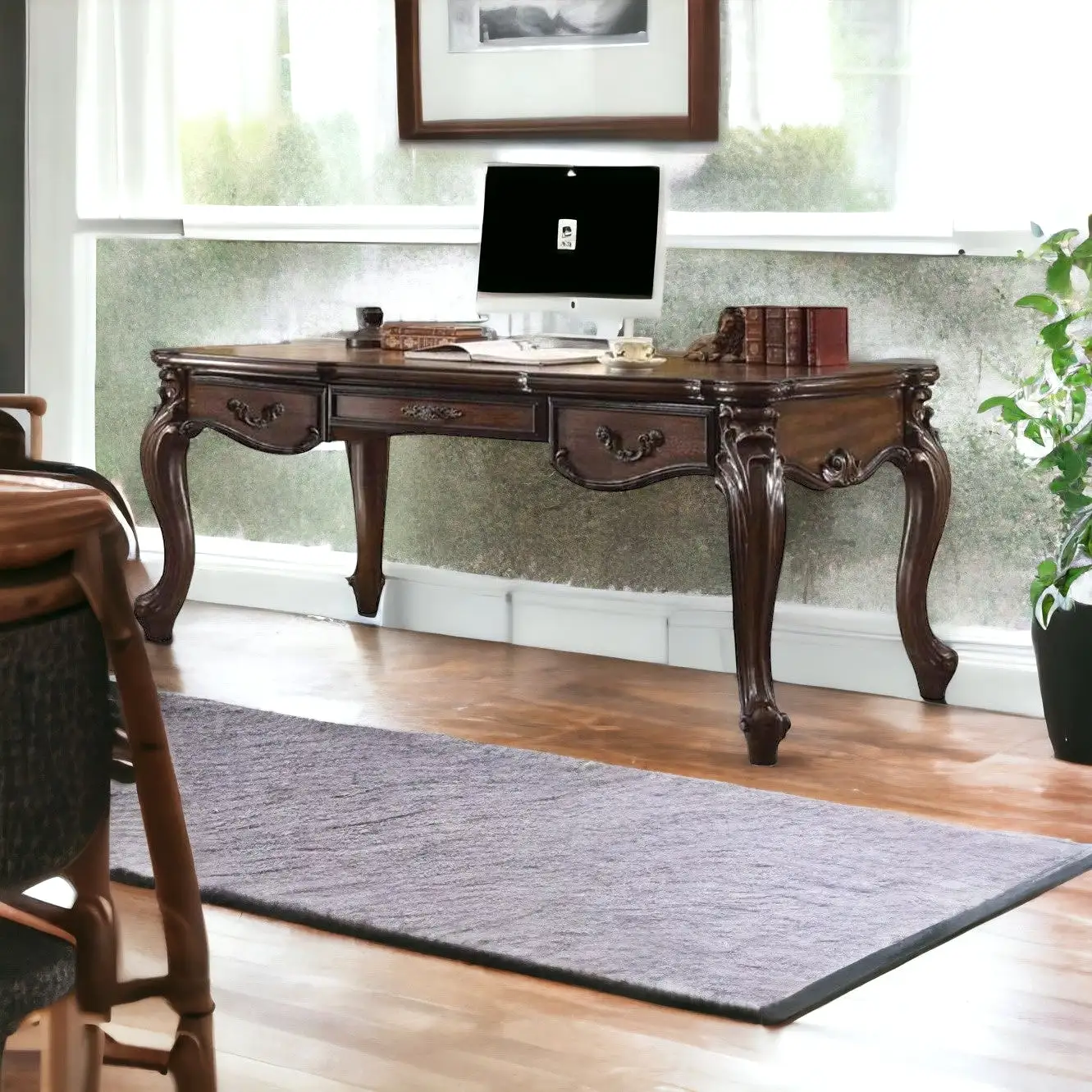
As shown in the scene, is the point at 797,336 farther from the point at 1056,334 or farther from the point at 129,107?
the point at 129,107

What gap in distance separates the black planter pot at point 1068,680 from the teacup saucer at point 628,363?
2.85 ft

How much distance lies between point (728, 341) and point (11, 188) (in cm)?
Answer: 251

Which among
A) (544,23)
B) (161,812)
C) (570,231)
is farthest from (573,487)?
(161,812)

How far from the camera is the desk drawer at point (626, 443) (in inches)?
129

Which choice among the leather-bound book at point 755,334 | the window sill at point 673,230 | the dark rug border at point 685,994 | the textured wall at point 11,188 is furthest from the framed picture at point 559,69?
the dark rug border at point 685,994

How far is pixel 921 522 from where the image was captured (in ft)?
12.0

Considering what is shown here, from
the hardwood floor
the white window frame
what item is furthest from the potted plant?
the white window frame

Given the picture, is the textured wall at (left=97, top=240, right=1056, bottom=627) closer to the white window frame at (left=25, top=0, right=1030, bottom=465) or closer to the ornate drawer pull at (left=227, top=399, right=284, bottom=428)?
the white window frame at (left=25, top=0, right=1030, bottom=465)

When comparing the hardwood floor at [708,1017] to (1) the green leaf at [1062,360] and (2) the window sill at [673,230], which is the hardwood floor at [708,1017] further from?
(2) the window sill at [673,230]

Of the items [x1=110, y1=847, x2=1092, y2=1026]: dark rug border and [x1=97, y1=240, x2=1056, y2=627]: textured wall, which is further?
[x1=97, y1=240, x2=1056, y2=627]: textured wall

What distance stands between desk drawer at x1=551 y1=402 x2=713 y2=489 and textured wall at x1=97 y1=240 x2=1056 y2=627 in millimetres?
688

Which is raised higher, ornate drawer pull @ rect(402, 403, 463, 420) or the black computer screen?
the black computer screen

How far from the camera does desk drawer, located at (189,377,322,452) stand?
3.88 meters

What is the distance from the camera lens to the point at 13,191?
205 inches
